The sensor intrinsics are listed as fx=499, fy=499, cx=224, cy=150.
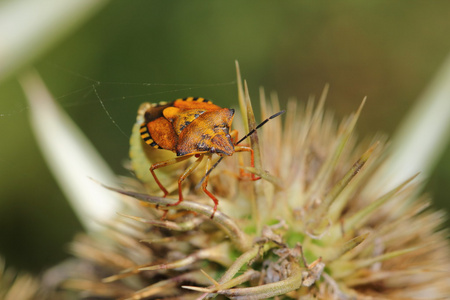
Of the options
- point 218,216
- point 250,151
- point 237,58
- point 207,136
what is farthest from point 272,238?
point 237,58

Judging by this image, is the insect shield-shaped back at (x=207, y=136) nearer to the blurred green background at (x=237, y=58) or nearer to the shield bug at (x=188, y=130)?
the shield bug at (x=188, y=130)

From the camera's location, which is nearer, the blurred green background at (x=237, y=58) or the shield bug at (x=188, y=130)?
the shield bug at (x=188, y=130)

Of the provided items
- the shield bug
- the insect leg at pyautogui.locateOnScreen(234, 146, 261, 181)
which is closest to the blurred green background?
the insect leg at pyautogui.locateOnScreen(234, 146, 261, 181)

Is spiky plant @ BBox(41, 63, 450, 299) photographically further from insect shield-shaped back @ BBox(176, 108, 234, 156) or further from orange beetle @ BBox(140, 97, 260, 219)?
insect shield-shaped back @ BBox(176, 108, 234, 156)

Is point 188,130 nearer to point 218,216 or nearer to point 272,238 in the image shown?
point 218,216

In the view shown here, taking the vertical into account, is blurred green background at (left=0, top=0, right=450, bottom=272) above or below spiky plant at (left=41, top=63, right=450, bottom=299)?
Result: above

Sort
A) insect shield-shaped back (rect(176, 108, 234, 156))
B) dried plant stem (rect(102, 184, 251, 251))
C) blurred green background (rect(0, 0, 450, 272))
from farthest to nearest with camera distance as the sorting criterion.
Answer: blurred green background (rect(0, 0, 450, 272)) < dried plant stem (rect(102, 184, 251, 251)) < insect shield-shaped back (rect(176, 108, 234, 156))

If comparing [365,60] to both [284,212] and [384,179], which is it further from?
[284,212]

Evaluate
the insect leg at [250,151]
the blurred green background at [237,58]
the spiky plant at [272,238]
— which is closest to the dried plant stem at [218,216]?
the spiky plant at [272,238]
